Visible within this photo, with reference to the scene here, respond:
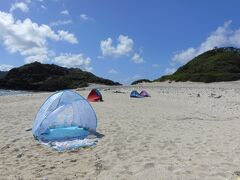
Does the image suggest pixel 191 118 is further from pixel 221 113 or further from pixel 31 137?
pixel 31 137

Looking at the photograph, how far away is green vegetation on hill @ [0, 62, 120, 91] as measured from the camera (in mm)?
100369

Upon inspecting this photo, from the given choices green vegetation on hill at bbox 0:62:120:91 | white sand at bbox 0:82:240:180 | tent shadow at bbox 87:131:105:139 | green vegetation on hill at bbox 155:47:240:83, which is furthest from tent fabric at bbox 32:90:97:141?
green vegetation on hill at bbox 0:62:120:91

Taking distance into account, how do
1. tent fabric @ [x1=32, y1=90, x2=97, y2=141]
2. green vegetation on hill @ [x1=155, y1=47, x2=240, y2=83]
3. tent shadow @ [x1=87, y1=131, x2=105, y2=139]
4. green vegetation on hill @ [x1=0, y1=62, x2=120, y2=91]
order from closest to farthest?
tent shadow @ [x1=87, y1=131, x2=105, y2=139], tent fabric @ [x1=32, y1=90, x2=97, y2=141], green vegetation on hill @ [x1=155, y1=47, x2=240, y2=83], green vegetation on hill @ [x1=0, y1=62, x2=120, y2=91]

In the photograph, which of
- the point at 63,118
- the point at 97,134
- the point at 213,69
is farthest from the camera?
the point at 213,69

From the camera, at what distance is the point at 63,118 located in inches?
529

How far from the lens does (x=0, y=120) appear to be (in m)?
16.0

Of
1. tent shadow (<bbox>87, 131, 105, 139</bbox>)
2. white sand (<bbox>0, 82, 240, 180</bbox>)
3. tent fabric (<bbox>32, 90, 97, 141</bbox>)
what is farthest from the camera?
tent fabric (<bbox>32, 90, 97, 141</bbox>)

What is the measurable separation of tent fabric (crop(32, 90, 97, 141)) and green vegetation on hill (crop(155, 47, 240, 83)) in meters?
48.5

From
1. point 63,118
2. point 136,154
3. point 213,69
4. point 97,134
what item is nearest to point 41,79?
point 213,69

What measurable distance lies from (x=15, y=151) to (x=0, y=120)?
6.40 m

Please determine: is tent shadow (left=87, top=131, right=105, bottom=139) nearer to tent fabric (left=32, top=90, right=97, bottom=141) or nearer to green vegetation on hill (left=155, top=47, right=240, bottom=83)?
tent fabric (left=32, top=90, right=97, bottom=141)

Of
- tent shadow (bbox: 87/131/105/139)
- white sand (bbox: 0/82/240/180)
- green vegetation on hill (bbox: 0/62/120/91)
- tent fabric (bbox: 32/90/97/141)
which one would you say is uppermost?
green vegetation on hill (bbox: 0/62/120/91)

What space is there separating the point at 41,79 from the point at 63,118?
3956 inches

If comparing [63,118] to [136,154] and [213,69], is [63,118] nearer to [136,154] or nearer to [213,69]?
[136,154]
